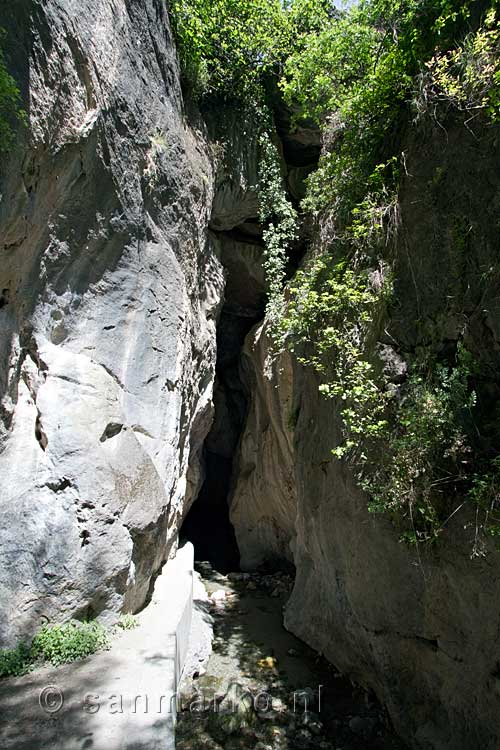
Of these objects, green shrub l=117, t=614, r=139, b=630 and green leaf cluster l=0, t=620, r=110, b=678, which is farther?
green shrub l=117, t=614, r=139, b=630

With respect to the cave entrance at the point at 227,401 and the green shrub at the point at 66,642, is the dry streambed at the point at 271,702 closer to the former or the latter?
the green shrub at the point at 66,642

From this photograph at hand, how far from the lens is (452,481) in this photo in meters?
4.48

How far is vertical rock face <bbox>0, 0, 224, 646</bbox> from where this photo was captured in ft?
14.8

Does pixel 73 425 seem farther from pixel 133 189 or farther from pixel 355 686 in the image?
pixel 355 686

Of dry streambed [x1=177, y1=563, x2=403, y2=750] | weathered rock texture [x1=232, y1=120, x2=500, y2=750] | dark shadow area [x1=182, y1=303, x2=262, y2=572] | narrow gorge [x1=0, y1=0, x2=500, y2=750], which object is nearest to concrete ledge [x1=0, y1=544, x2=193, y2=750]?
narrow gorge [x1=0, y1=0, x2=500, y2=750]

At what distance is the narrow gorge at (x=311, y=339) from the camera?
4.45 m

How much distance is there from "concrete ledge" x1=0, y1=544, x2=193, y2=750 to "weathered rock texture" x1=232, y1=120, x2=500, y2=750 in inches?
91.0

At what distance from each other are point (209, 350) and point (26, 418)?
468 cm

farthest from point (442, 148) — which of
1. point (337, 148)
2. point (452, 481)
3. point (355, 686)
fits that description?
point (355, 686)

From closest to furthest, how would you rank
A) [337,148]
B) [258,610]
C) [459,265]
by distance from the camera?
[459,265] < [337,148] < [258,610]

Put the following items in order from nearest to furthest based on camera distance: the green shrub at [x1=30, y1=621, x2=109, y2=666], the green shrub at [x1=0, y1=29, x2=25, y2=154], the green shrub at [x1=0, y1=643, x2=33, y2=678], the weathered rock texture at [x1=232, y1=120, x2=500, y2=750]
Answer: the green shrub at [x1=0, y1=29, x2=25, y2=154], the green shrub at [x1=0, y1=643, x2=33, y2=678], the green shrub at [x1=30, y1=621, x2=109, y2=666], the weathered rock texture at [x1=232, y1=120, x2=500, y2=750]

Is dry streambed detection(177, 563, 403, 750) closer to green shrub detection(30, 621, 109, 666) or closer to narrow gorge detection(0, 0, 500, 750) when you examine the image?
narrow gorge detection(0, 0, 500, 750)

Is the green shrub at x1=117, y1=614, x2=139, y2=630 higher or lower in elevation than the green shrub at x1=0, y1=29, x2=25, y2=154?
lower

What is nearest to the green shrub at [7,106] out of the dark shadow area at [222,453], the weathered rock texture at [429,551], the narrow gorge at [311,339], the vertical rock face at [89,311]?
the narrow gorge at [311,339]
